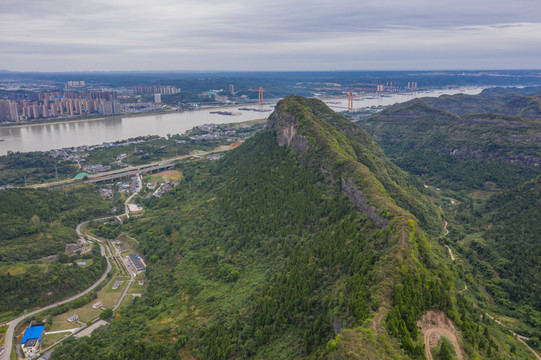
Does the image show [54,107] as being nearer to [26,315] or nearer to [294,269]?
[26,315]

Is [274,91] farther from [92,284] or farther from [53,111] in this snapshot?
[92,284]

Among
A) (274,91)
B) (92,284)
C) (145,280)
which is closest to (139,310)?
(145,280)

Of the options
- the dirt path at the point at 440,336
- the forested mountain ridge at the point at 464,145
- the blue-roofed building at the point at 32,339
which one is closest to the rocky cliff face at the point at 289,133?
the dirt path at the point at 440,336

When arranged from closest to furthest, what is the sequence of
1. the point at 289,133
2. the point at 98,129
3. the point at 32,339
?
the point at 32,339 → the point at 289,133 → the point at 98,129

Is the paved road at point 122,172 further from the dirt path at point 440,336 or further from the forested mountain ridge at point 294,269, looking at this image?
the dirt path at point 440,336

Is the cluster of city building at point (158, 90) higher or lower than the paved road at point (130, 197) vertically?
higher

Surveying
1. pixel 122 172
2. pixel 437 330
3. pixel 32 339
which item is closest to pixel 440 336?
pixel 437 330
